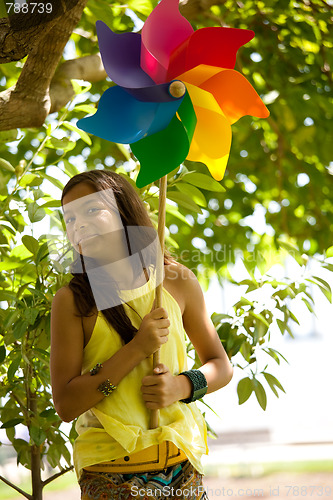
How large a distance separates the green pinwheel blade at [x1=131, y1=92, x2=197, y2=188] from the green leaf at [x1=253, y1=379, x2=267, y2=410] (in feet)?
1.49

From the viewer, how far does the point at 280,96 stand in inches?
76.7

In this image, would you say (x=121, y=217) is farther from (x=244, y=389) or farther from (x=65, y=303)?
(x=244, y=389)

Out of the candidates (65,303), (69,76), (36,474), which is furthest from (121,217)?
(69,76)

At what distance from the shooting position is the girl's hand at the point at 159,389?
0.81m

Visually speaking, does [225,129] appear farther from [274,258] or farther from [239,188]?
[239,188]

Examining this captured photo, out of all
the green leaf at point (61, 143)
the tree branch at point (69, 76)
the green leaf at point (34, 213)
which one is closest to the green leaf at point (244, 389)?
the green leaf at point (34, 213)

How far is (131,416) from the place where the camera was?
2.67 feet

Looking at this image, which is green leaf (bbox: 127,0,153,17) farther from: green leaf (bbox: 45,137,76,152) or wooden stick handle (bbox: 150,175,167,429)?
wooden stick handle (bbox: 150,175,167,429)

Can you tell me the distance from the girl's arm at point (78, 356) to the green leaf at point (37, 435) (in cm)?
24

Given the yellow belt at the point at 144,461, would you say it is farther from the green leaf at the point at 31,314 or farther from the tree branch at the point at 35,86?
the tree branch at the point at 35,86

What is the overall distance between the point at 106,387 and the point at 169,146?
360mm

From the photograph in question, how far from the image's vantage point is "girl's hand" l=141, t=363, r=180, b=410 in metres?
0.81

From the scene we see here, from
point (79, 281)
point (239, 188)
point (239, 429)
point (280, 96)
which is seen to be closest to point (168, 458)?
point (79, 281)

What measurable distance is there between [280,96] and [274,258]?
0.96m
